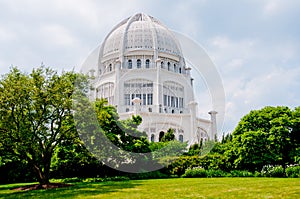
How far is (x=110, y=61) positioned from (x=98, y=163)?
39768 mm

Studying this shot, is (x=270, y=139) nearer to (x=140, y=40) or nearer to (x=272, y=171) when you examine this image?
(x=272, y=171)

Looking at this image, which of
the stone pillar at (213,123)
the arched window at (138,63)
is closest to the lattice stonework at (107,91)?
the arched window at (138,63)

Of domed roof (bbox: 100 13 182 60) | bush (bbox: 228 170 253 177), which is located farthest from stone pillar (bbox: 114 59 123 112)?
bush (bbox: 228 170 253 177)

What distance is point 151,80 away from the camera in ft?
186

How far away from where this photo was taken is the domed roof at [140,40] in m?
60.9

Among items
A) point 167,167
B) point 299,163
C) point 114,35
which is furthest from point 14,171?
point 114,35

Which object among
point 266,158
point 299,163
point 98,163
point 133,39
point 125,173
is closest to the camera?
point 299,163

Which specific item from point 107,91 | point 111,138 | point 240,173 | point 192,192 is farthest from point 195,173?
point 107,91

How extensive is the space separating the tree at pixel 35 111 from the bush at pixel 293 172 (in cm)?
1368

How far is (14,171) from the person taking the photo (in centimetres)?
2858

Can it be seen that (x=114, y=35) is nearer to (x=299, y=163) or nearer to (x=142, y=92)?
(x=142, y=92)

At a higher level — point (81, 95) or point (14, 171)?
point (81, 95)

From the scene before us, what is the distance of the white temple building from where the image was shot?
1973 inches

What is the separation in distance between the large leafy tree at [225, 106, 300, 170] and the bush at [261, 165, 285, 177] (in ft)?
1.76
